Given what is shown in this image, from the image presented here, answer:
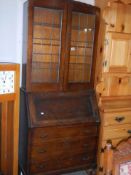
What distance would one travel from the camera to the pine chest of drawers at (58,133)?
193 cm

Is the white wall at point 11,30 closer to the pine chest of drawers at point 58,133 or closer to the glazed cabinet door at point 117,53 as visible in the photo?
the pine chest of drawers at point 58,133

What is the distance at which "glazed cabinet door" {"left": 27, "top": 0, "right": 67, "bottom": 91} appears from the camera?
1.90 m

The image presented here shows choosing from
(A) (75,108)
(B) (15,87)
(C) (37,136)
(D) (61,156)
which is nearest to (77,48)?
(A) (75,108)

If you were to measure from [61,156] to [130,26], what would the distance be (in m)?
1.51

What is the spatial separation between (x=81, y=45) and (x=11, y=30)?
0.71m

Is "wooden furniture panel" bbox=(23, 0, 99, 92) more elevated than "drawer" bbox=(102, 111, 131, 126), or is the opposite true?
"wooden furniture panel" bbox=(23, 0, 99, 92)

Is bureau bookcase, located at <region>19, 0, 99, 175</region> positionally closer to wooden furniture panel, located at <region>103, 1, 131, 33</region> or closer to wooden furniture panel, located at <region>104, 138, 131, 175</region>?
wooden furniture panel, located at <region>103, 1, 131, 33</region>

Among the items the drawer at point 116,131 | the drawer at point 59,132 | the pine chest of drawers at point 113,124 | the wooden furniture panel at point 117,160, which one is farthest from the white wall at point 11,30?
the wooden furniture panel at point 117,160

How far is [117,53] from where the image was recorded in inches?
88.6

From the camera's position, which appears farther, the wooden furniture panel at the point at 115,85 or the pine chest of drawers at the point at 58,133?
the wooden furniture panel at the point at 115,85

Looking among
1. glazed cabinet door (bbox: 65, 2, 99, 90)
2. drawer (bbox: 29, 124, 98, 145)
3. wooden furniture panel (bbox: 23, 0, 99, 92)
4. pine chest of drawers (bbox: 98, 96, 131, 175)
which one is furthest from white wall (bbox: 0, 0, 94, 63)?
pine chest of drawers (bbox: 98, 96, 131, 175)

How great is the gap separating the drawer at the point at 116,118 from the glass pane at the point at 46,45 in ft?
2.04

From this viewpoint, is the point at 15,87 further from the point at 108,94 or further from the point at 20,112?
the point at 108,94

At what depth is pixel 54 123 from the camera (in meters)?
1.97
